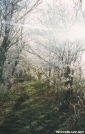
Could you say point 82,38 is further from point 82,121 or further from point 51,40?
point 82,121

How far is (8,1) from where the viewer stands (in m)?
14.0

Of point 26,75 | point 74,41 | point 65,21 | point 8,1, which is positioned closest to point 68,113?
point 74,41

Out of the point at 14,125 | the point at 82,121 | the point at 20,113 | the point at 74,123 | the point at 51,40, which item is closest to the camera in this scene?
the point at 74,123

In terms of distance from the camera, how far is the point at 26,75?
32.4 meters

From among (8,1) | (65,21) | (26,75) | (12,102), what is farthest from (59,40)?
(26,75)

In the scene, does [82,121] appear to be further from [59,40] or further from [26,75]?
[26,75]

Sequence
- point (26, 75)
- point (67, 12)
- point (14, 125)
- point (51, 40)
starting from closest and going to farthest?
point (14, 125) → point (67, 12) → point (51, 40) → point (26, 75)

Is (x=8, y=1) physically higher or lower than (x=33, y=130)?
higher

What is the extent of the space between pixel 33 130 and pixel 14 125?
1338mm

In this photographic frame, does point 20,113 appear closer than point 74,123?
No

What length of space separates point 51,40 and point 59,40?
1.64 metres

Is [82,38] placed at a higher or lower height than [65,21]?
lower

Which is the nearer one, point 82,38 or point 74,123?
point 74,123

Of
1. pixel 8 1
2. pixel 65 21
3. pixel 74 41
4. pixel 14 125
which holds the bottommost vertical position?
pixel 14 125
